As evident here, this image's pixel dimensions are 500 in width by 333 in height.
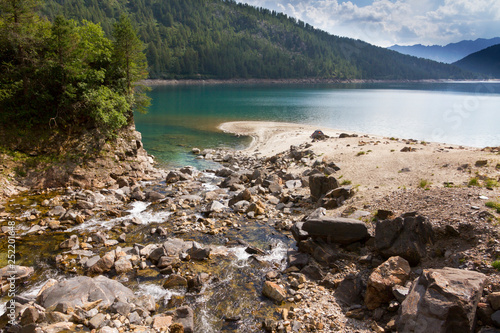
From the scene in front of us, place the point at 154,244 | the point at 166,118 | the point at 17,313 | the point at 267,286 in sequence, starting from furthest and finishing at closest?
the point at 166,118
the point at 154,244
the point at 267,286
the point at 17,313

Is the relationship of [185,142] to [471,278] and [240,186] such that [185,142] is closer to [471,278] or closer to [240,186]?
[240,186]

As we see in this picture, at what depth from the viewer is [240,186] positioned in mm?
25500

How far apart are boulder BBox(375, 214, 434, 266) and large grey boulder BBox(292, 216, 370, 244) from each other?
1.23 m

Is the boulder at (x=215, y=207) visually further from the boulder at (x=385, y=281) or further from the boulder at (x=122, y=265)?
the boulder at (x=385, y=281)

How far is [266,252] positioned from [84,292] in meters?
8.72

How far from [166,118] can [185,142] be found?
25607 mm

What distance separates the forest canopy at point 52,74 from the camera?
22.2m

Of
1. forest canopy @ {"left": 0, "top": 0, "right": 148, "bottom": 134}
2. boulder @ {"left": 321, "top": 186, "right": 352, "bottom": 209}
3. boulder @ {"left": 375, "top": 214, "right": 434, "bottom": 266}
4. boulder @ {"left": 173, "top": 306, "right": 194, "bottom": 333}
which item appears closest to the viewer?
boulder @ {"left": 173, "top": 306, "right": 194, "bottom": 333}

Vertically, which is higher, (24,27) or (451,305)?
(24,27)

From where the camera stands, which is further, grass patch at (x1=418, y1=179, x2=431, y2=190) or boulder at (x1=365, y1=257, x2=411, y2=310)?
grass patch at (x1=418, y1=179, x2=431, y2=190)

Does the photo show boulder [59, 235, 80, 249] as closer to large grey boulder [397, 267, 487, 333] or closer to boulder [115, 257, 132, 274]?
boulder [115, 257, 132, 274]

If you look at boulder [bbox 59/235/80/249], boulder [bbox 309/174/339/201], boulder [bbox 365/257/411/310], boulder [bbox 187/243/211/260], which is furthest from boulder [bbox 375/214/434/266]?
boulder [bbox 59/235/80/249]

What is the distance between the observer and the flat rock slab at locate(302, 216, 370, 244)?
14.2m

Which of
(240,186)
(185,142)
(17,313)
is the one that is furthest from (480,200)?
(185,142)
